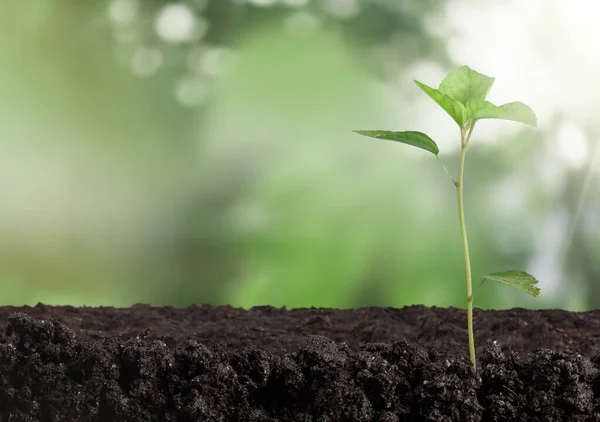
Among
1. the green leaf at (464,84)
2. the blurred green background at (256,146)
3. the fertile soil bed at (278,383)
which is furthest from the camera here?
the blurred green background at (256,146)

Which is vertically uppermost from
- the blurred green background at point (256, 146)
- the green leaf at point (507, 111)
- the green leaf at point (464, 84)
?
the blurred green background at point (256, 146)

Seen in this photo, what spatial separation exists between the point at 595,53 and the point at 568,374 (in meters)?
1.69

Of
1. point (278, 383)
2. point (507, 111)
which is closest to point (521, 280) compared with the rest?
point (507, 111)

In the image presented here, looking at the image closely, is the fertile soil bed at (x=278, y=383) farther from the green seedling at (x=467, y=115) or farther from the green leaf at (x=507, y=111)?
the green leaf at (x=507, y=111)

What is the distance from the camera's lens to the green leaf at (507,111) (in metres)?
1.07

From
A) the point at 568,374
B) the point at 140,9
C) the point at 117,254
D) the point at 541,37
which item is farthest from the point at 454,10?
the point at 568,374

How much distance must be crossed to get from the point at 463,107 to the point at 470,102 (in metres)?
0.02

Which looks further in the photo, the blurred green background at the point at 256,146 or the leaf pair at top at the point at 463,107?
the blurred green background at the point at 256,146

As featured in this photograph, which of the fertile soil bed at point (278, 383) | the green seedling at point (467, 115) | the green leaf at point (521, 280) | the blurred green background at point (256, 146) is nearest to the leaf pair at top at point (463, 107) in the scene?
the green seedling at point (467, 115)

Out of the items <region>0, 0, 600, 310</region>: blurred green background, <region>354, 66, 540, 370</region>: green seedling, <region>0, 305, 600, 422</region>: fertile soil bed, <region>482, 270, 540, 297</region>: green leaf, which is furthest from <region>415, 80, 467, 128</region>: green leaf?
<region>0, 0, 600, 310</region>: blurred green background

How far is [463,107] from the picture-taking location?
1098 mm

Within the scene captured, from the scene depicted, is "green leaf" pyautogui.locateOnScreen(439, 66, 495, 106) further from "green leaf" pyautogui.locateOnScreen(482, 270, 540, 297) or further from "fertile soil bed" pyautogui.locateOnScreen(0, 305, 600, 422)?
"fertile soil bed" pyautogui.locateOnScreen(0, 305, 600, 422)

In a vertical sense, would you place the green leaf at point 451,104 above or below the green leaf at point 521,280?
above

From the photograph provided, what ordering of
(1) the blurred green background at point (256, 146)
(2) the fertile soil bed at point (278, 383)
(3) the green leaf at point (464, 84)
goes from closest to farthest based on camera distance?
(2) the fertile soil bed at point (278, 383) < (3) the green leaf at point (464, 84) < (1) the blurred green background at point (256, 146)
